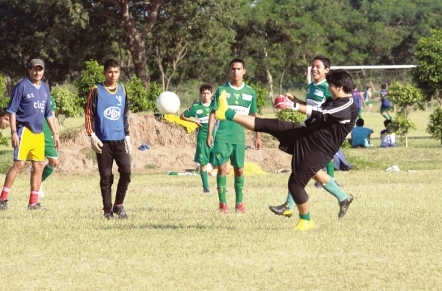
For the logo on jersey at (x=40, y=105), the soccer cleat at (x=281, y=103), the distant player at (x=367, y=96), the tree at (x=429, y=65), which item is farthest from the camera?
the distant player at (x=367, y=96)

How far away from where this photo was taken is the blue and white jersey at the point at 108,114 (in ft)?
39.7

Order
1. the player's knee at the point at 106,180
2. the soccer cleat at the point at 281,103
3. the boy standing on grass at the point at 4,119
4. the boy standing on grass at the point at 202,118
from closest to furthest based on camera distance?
the soccer cleat at the point at 281,103, the player's knee at the point at 106,180, the boy standing on grass at the point at 4,119, the boy standing on grass at the point at 202,118

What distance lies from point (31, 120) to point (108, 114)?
1.59 meters

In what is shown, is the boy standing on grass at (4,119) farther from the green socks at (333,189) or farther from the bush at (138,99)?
the bush at (138,99)

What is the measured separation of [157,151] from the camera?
23.0 meters

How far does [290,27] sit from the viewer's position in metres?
69.8

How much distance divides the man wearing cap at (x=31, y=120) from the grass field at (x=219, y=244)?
487mm

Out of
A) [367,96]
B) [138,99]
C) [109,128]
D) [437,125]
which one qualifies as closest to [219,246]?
[109,128]

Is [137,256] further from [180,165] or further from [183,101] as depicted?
[183,101]

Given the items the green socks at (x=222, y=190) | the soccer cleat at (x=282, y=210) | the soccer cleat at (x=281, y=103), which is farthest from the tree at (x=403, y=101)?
the soccer cleat at (x=281, y=103)

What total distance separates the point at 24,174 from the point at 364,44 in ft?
203

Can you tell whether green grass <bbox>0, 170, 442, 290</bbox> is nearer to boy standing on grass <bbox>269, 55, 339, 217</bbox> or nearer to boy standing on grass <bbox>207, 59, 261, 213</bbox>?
boy standing on grass <bbox>269, 55, 339, 217</bbox>

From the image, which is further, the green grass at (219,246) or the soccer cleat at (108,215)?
the soccer cleat at (108,215)

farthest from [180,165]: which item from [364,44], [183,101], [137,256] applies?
[364,44]
